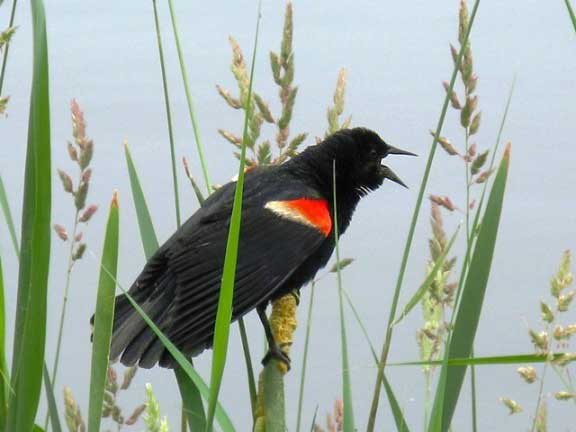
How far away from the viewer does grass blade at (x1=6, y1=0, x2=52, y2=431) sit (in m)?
0.89

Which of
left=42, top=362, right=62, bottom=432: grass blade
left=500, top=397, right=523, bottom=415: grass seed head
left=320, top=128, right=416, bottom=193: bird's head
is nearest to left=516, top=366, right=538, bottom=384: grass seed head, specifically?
left=500, top=397, right=523, bottom=415: grass seed head

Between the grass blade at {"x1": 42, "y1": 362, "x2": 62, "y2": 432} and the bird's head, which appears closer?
the grass blade at {"x1": 42, "y1": 362, "x2": 62, "y2": 432}

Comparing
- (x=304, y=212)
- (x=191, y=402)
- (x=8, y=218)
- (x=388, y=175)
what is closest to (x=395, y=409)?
(x=191, y=402)

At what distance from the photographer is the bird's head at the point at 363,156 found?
233 cm

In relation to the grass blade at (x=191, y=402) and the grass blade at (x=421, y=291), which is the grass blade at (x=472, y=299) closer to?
the grass blade at (x=421, y=291)

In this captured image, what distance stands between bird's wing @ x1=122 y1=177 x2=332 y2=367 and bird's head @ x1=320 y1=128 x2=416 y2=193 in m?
0.20

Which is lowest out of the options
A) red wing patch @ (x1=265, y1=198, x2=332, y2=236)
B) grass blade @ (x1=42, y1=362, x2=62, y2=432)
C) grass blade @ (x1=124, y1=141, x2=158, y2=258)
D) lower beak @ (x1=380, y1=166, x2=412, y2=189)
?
grass blade @ (x1=42, y1=362, x2=62, y2=432)

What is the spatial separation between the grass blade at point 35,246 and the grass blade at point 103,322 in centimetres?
7

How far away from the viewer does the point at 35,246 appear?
35.1 inches


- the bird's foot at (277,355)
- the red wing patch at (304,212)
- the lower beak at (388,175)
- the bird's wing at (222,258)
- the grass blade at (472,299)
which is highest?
the lower beak at (388,175)

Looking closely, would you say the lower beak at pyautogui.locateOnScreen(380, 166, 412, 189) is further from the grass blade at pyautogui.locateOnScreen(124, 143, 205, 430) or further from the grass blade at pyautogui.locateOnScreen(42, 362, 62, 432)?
the grass blade at pyautogui.locateOnScreen(42, 362, 62, 432)

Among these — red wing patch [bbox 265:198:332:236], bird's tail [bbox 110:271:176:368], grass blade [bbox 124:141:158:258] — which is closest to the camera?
grass blade [bbox 124:141:158:258]

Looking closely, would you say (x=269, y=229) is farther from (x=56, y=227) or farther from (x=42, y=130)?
(x=42, y=130)

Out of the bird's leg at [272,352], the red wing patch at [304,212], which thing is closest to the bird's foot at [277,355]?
the bird's leg at [272,352]
